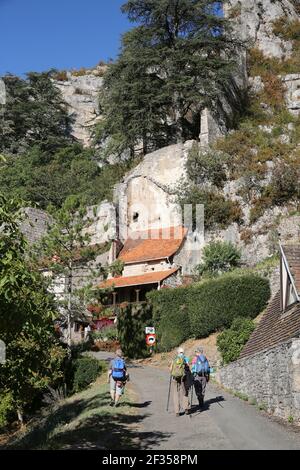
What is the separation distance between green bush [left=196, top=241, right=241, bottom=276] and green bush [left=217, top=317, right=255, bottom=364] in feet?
26.3

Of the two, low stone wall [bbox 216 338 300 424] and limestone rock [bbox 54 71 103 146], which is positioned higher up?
limestone rock [bbox 54 71 103 146]

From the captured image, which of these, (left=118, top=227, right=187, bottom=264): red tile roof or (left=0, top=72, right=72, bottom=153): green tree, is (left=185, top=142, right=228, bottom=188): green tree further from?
(left=0, top=72, right=72, bottom=153): green tree

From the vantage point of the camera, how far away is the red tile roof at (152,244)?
95.3 feet

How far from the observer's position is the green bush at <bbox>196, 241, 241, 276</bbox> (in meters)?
26.2

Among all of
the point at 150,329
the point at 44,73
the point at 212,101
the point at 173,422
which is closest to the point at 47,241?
the point at 150,329

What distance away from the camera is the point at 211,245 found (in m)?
26.9

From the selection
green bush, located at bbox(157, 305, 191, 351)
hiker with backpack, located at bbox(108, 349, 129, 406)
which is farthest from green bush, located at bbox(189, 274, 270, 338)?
hiker with backpack, located at bbox(108, 349, 129, 406)

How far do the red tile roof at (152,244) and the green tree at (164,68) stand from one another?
22.0 ft

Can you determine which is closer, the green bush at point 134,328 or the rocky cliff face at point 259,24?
the green bush at point 134,328

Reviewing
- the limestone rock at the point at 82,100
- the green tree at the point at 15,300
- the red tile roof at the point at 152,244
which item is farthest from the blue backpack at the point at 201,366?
the limestone rock at the point at 82,100

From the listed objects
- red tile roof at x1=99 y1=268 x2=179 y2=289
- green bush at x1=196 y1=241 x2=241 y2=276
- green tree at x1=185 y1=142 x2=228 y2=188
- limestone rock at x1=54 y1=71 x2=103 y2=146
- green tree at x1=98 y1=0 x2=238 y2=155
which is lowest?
red tile roof at x1=99 y1=268 x2=179 y2=289

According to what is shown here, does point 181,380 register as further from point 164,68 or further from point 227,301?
point 164,68

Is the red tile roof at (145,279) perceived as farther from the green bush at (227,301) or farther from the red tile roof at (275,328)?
the red tile roof at (275,328)

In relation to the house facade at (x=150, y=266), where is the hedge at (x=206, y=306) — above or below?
below
